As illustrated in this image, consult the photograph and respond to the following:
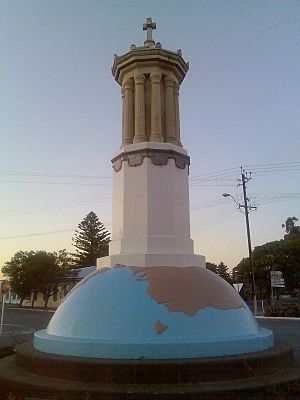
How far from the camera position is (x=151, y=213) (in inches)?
324

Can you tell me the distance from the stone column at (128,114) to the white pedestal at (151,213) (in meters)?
0.43

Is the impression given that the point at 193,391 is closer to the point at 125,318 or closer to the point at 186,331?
the point at 186,331

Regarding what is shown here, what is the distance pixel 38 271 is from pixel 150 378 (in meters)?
42.1

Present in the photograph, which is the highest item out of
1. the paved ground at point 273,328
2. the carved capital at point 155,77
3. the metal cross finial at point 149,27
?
the metal cross finial at point 149,27

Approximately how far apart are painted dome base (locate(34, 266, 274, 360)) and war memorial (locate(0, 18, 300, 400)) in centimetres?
2

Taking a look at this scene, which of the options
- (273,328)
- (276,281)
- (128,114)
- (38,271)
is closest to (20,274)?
(38,271)

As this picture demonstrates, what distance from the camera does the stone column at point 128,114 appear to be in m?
8.98

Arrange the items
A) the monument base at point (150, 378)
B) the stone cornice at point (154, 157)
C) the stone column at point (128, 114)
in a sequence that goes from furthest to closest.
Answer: the stone column at point (128, 114), the stone cornice at point (154, 157), the monument base at point (150, 378)

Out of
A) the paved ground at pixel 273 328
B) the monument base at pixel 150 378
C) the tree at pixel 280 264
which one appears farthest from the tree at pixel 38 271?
the monument base at pixel 150 378

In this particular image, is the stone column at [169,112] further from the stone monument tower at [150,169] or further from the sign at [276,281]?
the sign at [276,281]

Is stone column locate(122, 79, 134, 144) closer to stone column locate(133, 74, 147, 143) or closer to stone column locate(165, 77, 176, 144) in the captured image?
stone column locate(133, 74, 147, 143)

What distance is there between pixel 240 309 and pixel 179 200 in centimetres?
263

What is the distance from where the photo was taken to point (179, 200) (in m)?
8.52

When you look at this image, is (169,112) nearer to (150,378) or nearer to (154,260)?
(154,260)
